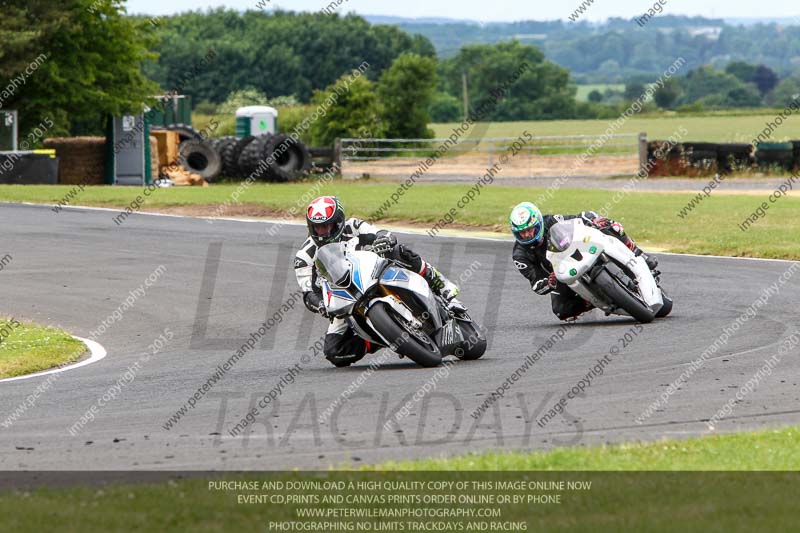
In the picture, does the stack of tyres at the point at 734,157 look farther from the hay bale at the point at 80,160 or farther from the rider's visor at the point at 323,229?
the rider's visor at the point at 323,229

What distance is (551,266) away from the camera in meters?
13.8

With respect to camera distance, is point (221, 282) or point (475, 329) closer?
point (475, 329)

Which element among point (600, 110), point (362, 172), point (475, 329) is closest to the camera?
point (475, 329)

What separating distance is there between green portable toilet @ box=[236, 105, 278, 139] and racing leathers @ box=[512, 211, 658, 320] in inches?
1609

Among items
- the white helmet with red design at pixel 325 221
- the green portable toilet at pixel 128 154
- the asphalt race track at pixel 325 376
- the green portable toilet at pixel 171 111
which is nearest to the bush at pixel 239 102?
the green portable toilet at pixel 171 111

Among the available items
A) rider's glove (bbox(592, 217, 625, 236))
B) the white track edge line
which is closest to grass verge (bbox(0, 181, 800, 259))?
rider's glove (bbox(592, 217, 625, 236))

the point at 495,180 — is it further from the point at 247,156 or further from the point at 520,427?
the point at 520,427

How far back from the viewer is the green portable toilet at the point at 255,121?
5419cm

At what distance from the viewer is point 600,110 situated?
382 ft

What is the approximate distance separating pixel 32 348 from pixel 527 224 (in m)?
5.33

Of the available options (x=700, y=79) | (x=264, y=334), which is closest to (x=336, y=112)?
(x=264, y=334)

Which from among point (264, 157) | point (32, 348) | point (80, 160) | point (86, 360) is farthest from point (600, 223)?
point (80, 160)
